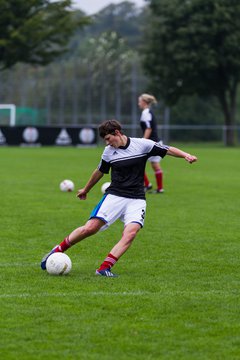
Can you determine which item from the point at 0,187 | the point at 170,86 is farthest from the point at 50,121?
the point at 0,187

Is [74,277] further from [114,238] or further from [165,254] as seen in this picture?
[114,238]

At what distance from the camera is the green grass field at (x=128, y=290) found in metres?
6.48

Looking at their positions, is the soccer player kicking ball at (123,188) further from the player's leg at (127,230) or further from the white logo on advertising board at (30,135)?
the white logo on advertising board at (30,135)

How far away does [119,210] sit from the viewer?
934 cm

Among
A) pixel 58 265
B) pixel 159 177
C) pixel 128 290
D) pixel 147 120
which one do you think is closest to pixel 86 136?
pixel 159 177

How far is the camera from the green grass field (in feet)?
21.3

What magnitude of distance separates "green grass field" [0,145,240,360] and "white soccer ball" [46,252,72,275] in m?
0.10

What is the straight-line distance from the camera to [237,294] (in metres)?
8.31

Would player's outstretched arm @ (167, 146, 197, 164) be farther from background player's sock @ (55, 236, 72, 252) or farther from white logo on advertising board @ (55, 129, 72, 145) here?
white logo on advertising board @ (55, 129, 72, 145)

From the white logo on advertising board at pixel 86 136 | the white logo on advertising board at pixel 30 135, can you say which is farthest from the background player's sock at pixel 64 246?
the white logo on advertising board at pixel 86 136

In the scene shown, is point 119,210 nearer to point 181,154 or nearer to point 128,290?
point 181,154

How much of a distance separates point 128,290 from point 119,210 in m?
1.18

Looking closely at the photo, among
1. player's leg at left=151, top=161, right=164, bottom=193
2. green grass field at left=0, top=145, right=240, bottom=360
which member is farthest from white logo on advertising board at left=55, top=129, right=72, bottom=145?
green grass field at left=0, top=145, right=240, bottom=360

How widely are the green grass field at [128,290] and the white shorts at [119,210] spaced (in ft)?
1.96
